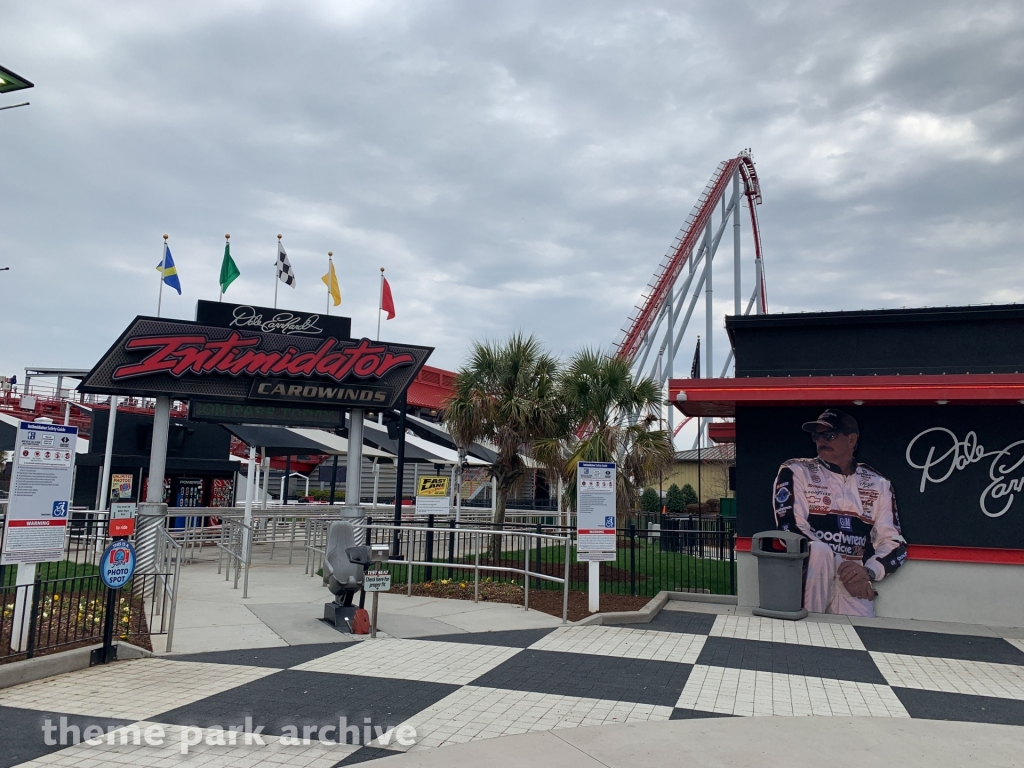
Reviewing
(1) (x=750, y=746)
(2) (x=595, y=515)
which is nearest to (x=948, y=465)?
(2) (x=595, y=515)

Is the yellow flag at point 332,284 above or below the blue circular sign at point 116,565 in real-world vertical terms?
above

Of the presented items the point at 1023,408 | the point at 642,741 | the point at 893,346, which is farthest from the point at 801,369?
the point at 642,741

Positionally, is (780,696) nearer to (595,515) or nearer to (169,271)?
(595,515)

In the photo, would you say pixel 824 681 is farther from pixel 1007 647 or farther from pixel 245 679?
pixel 245 679

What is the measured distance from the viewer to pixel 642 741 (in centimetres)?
571

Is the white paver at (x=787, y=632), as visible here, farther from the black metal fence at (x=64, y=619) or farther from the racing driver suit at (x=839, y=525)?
the black metal fence at (x=64, y=619)

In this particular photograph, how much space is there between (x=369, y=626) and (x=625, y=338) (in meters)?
28.6

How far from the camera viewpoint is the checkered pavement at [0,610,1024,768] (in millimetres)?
5668

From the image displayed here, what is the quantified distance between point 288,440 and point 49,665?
44.2 feet

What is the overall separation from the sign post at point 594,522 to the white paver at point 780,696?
3.14 metres

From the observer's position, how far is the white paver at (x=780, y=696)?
6691 millimetres

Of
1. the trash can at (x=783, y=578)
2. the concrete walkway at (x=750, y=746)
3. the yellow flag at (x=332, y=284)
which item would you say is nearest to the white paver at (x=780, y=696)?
the concrete walkway at (x=750, y=746)

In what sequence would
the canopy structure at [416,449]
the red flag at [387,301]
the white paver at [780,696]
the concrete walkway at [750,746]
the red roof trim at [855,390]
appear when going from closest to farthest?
1. the concrete walkway at [750,746]
2. the white paver at [780,696]
3. the red roof trim at [855,390]
4. the red flag at [387,301]
5. the canopy structure at [416,449]
